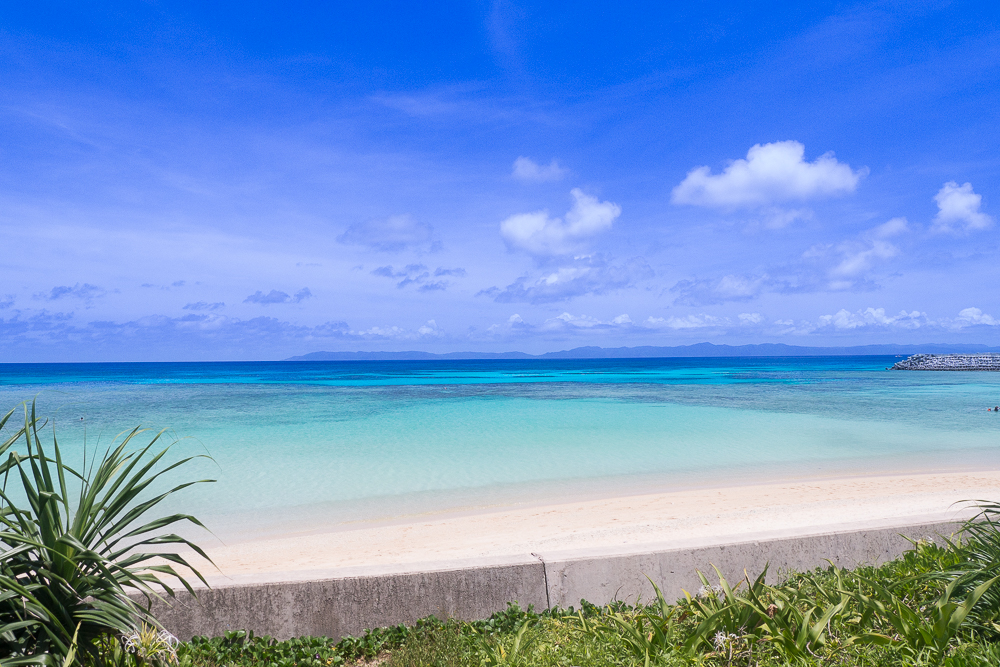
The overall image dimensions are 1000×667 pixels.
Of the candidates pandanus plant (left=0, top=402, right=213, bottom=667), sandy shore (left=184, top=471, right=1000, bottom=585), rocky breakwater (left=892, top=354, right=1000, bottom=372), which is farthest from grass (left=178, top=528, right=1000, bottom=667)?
rocky breakwater (left=892, top=354, right=1000, bottom=372)

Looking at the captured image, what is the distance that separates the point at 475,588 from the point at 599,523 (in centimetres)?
521

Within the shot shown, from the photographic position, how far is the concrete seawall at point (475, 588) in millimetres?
3373

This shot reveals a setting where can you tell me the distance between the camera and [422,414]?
24094 mm

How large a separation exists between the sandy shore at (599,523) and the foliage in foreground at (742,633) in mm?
2278

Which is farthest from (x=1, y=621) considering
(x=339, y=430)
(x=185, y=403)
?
(x=185, y=403)

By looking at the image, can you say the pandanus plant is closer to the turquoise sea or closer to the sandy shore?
the sandy shore

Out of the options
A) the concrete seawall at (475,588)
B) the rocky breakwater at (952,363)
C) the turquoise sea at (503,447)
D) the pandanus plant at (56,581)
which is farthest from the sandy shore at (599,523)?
the rocky breakwater at (952,363)

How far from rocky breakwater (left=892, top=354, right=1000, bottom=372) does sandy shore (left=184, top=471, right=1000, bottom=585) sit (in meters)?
70.7

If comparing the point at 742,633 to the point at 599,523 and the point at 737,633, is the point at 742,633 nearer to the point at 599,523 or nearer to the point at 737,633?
the point at 737,633

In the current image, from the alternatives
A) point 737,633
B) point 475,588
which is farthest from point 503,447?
point 737,633

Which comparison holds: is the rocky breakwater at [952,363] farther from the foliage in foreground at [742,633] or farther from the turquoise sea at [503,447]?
the foliage in foreground at [742,633]

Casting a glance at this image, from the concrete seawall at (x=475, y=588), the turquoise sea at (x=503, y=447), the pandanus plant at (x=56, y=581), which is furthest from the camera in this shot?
the turquoise sea at (x=503, y=447)

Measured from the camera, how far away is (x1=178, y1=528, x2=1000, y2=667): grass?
2.66 metres

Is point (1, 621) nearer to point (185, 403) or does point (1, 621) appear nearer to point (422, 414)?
point (422, 414)
